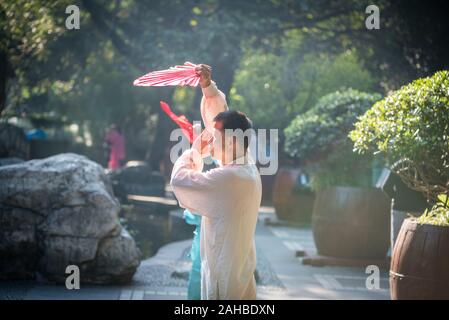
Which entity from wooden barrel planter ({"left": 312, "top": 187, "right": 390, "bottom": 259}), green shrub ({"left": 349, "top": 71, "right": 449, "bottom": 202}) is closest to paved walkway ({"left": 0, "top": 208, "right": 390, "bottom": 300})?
wooden barrel planter ({"left": 312, "top": 187, "right": 390, "bottom": 259})

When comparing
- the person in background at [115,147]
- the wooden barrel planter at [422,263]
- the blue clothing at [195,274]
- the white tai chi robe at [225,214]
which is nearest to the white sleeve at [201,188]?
the white tai chi robe at [225,214]

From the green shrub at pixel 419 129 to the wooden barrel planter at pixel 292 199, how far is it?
8885mm

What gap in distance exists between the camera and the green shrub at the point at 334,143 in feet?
34.4

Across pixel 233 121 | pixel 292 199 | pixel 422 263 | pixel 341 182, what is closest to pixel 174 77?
pixel 233 121

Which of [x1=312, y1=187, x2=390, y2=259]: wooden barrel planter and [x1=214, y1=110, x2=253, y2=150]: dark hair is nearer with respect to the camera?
[x1=214, y1=110, x2=253, y2=150]: dark hair

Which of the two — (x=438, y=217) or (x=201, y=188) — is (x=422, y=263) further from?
(x=201, y=188)

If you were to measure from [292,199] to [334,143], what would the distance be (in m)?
5.21

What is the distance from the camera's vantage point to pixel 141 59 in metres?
15.4

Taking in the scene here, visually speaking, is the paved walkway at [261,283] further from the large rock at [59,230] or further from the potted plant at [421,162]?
the potted plant at [421,162]

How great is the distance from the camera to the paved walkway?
291 inches

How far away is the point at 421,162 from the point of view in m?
6.35

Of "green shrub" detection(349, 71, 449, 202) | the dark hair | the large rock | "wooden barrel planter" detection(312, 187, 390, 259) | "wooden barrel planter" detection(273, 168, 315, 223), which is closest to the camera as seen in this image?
the dark hair

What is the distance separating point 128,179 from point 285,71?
6224 mm

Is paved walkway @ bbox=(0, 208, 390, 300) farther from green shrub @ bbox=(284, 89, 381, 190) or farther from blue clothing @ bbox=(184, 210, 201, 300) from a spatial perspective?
blue clothing @ bbox=(184, 210, 201, 300)
